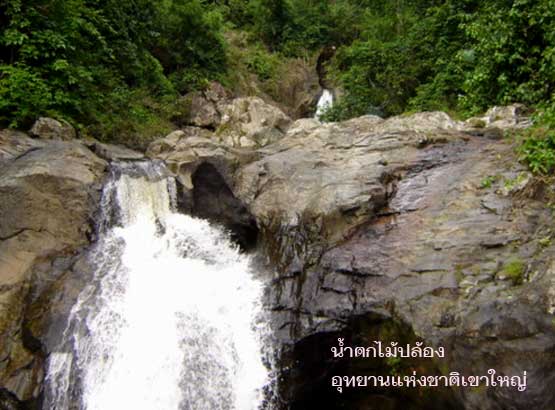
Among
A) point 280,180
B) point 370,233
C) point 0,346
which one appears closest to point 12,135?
point 0,346

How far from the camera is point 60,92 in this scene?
33.5ft

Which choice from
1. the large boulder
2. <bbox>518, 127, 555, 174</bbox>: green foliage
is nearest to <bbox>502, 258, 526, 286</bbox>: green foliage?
<bbox>518, 127, 555, 174</bbox>: green foliage

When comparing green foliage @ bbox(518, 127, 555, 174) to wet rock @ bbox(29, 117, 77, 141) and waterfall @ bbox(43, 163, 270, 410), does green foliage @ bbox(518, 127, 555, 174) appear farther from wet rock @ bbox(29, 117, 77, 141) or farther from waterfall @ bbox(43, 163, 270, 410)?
wet rock @ bbox(29, 117, 77, 141)

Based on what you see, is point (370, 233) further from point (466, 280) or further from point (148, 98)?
point (148, 98)

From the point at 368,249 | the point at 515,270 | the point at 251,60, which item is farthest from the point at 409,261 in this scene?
the point at 251,60

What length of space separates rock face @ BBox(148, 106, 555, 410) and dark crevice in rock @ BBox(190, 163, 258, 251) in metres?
0.45

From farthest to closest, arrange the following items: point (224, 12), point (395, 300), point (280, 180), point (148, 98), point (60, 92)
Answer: point (224, 12) → point (148, 98) → point (60, 92) → point (280, 180) → point (395, 300)

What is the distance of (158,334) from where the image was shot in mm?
6219

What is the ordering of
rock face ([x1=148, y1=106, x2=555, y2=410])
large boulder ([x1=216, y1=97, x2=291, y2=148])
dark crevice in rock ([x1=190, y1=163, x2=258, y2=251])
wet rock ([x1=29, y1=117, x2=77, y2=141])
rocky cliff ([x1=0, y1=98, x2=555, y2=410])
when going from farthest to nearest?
A: 1. large boulder ([x1=216, y1=97, x2=291, y2=148])
2. wet rock ([x1=29, y1=117, x2=77, y2=141])
3. dark crevice in rock ([x1=190, y1=163, x2=258, y2=251])
4. rocky cliff ([x1=0, y1=98, x2=555, y2=410])
5. rock face ([x1=148, y1=106, x2=555, y2=410])

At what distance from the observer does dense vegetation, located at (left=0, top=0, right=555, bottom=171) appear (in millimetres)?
9312

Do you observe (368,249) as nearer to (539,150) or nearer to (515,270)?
(515,270)

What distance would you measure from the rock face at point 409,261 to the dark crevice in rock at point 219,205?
0.45m

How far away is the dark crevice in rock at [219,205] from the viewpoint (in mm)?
9250

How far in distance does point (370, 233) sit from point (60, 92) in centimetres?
869
